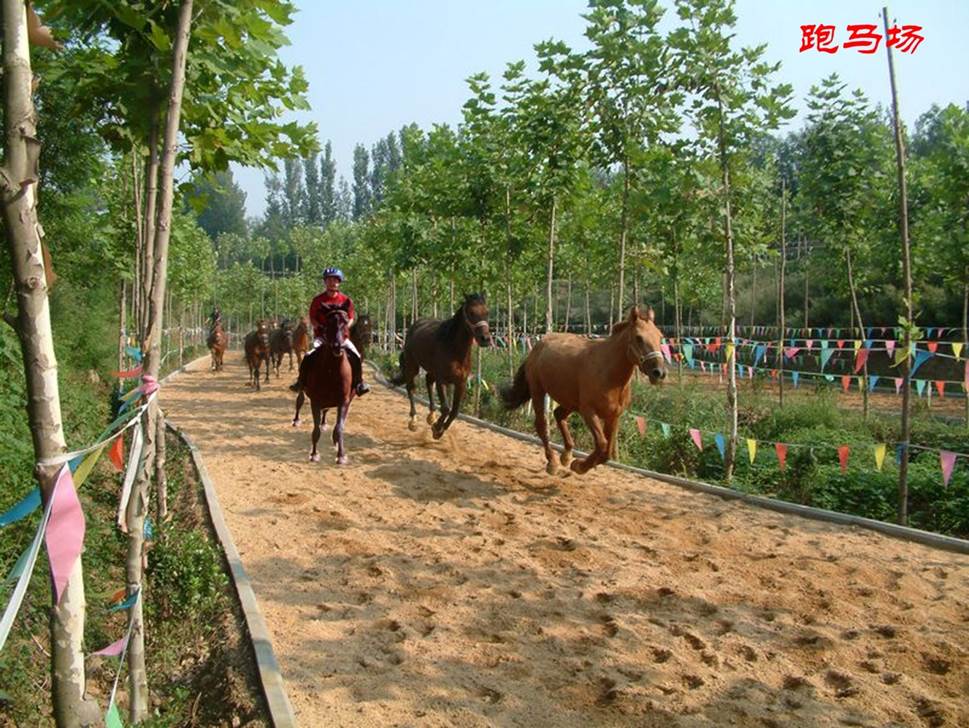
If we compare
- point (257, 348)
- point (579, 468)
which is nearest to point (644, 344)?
point (579, 468)

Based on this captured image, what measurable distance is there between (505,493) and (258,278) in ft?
170

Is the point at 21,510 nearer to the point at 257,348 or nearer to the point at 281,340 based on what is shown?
the point at 257,348

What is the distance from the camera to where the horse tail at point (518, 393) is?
36.2 ft

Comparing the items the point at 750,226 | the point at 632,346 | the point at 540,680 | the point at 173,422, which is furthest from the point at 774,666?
the point at 173,422

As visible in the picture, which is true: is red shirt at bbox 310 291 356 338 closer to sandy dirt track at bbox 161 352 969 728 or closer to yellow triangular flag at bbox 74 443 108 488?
sandy dirt track at bbox 161 352 969 728

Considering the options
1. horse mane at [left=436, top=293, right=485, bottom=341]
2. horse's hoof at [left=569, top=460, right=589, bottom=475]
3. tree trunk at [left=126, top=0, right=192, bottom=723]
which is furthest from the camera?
horse mane at [left=436, top=293, right=485, bottom=341]

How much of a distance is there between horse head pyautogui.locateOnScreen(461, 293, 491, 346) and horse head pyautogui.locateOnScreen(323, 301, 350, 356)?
1.84 m

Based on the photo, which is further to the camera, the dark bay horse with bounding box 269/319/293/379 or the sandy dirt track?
the dark bay horse with bounding box 269/319/293/379

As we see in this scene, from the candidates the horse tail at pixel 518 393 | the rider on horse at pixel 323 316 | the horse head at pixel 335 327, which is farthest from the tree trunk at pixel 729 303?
the horse head at pixel 335 327

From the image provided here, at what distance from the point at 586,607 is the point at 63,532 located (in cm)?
388

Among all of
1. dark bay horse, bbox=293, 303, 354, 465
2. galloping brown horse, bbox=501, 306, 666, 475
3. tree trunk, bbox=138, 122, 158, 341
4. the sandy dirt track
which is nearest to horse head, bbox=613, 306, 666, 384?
galloping brown horse, bbox=501, 306, 666, 475

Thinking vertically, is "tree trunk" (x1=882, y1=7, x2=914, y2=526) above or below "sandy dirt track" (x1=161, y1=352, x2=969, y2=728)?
above

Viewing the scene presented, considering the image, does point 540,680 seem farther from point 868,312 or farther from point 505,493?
point 868,312

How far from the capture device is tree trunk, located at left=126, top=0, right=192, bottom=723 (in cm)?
367
